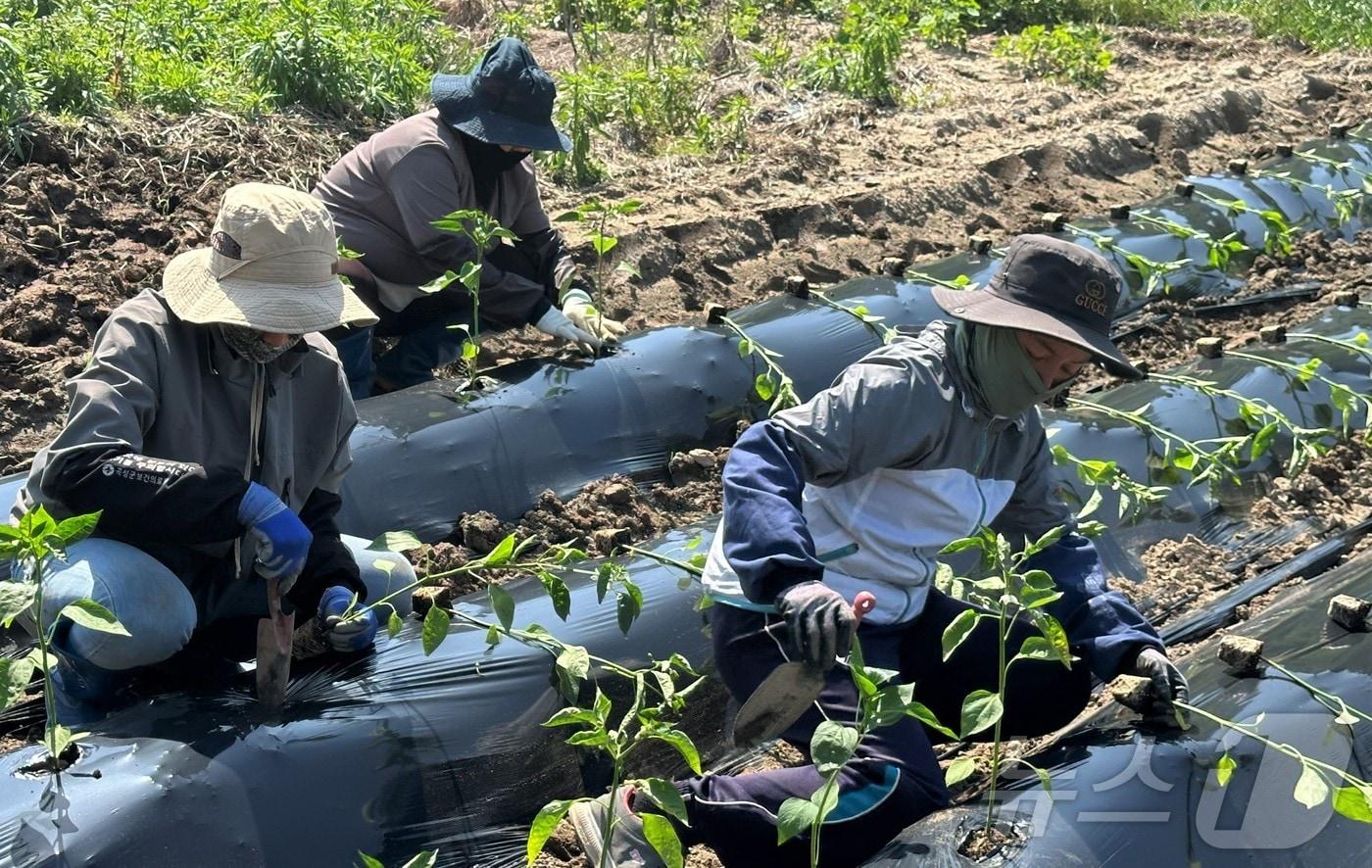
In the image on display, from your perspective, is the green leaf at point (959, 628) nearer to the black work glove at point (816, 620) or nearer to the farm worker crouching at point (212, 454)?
the black work glove at point (816, 620)

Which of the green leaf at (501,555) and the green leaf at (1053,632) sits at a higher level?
the green leaf at (501,555)

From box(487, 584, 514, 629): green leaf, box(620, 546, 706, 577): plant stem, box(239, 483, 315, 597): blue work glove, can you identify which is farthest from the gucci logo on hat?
box(620, 546, 706, 577): plant stem

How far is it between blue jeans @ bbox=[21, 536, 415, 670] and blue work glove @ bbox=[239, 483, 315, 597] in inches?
7.6

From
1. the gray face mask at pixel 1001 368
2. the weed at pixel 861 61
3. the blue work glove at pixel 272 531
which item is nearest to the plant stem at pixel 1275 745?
the gray face mask at pixel 1001 368

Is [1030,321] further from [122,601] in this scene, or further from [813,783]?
[122,601]

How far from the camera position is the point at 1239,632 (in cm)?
342

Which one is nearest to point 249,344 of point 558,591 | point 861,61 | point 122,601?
point 122,601

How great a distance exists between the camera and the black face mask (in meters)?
4.57

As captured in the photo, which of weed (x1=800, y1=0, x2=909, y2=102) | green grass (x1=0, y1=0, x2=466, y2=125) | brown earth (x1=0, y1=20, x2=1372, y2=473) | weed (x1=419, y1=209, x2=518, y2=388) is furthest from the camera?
weed (x1=800, y1=0, x2=909, y2=102)

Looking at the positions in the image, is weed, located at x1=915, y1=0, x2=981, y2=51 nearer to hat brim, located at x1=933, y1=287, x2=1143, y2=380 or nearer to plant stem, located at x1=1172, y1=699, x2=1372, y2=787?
hat brim, located at x1=933, y1=287, x2=1143, y2=380

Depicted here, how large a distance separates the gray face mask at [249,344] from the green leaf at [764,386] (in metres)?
1.82

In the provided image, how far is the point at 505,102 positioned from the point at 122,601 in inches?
88.2

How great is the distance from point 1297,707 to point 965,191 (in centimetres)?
425

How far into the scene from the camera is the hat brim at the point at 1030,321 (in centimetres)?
275
